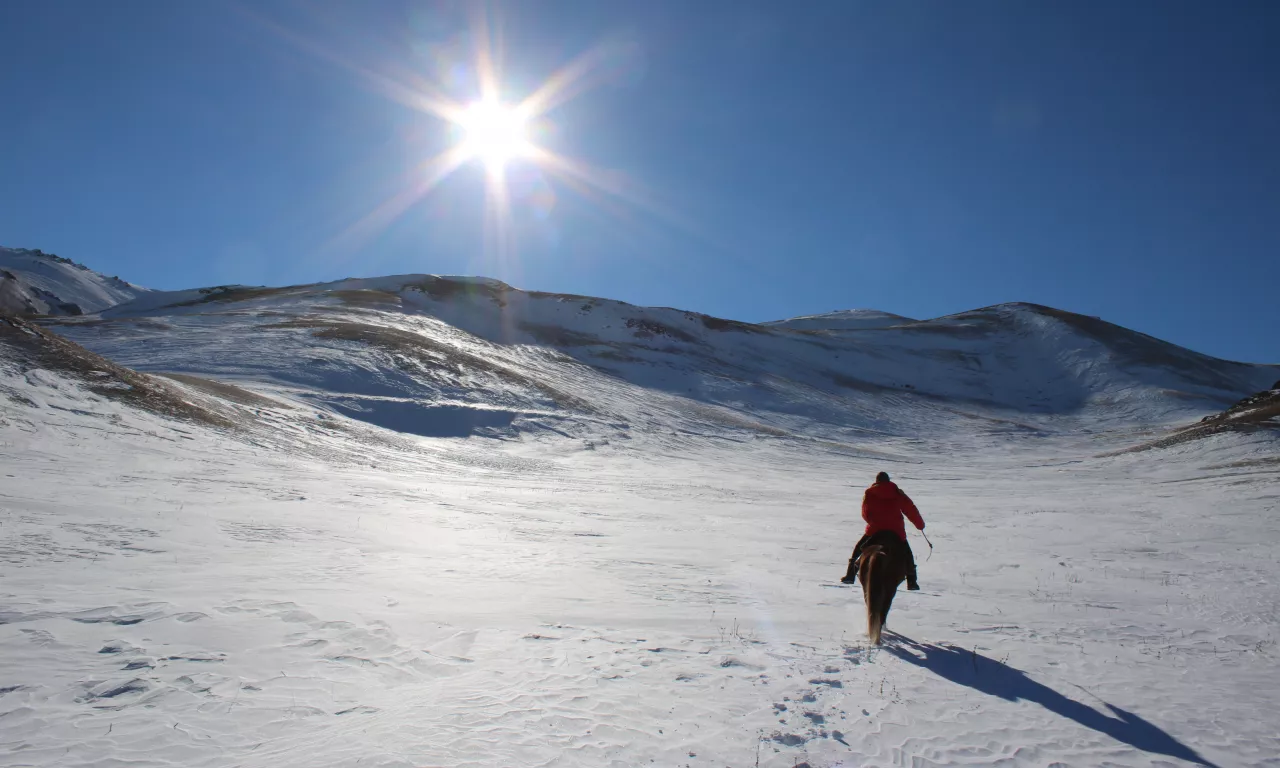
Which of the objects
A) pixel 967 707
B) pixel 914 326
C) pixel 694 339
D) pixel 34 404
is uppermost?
pixel 914 326

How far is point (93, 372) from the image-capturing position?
2419 centimetres

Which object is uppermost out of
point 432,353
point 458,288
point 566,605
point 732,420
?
point 458,288

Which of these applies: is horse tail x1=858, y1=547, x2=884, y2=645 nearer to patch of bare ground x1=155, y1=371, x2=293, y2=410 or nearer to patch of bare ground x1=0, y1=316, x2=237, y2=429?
patch of bare ground x1=0, y1=316, x2=237, y2=429

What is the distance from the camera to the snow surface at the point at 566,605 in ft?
17.6

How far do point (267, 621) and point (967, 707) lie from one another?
7215 mm

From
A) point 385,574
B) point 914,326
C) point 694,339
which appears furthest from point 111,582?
point 914,326

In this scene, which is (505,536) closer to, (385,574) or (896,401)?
(385,574)

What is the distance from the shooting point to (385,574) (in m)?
10.2

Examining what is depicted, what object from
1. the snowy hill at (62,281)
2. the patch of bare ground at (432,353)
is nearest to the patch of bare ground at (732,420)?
the patch of bare ground at (432,353)

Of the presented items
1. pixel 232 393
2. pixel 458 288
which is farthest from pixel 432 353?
pixel 458 288

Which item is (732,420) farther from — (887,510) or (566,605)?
(566,605)

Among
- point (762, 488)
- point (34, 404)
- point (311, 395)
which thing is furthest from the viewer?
point (311, 395)

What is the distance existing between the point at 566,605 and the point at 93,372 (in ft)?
79.9

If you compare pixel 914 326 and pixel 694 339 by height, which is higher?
pixel 914 326
